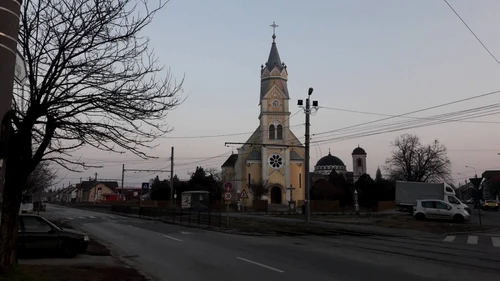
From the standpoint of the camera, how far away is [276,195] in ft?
279

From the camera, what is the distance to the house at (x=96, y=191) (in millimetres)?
142288

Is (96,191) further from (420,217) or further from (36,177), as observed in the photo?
(420,217)

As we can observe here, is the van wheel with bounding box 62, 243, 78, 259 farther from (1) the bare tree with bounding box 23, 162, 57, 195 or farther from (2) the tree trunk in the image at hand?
(1) the bare tree with bounding box 23, 162, 57, 195

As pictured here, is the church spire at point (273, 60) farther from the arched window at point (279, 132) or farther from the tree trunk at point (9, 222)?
the tree trunk at point (9, 222)

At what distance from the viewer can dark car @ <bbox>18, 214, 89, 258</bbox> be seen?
45.4ft

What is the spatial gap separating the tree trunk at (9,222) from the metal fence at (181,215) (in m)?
20.0

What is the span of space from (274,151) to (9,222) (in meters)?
76.3

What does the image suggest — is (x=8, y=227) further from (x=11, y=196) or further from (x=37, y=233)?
(x=37, y=233)

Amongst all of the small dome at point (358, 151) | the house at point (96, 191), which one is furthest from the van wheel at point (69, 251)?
the small dome at point (358, 151)

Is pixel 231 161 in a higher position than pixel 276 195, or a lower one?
higher

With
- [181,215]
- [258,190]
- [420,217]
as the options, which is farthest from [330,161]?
[181,215]

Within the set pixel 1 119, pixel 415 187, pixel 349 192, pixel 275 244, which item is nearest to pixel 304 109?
pixel 275 244

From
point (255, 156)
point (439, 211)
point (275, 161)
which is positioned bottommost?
point (439, 211)

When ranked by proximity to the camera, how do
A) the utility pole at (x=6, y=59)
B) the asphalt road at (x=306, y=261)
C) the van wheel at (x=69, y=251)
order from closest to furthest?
the utility pole at (x=6, y=59)
the asphalt road at (x=306, y=261)
the van wheel at (x=69, y=251)
